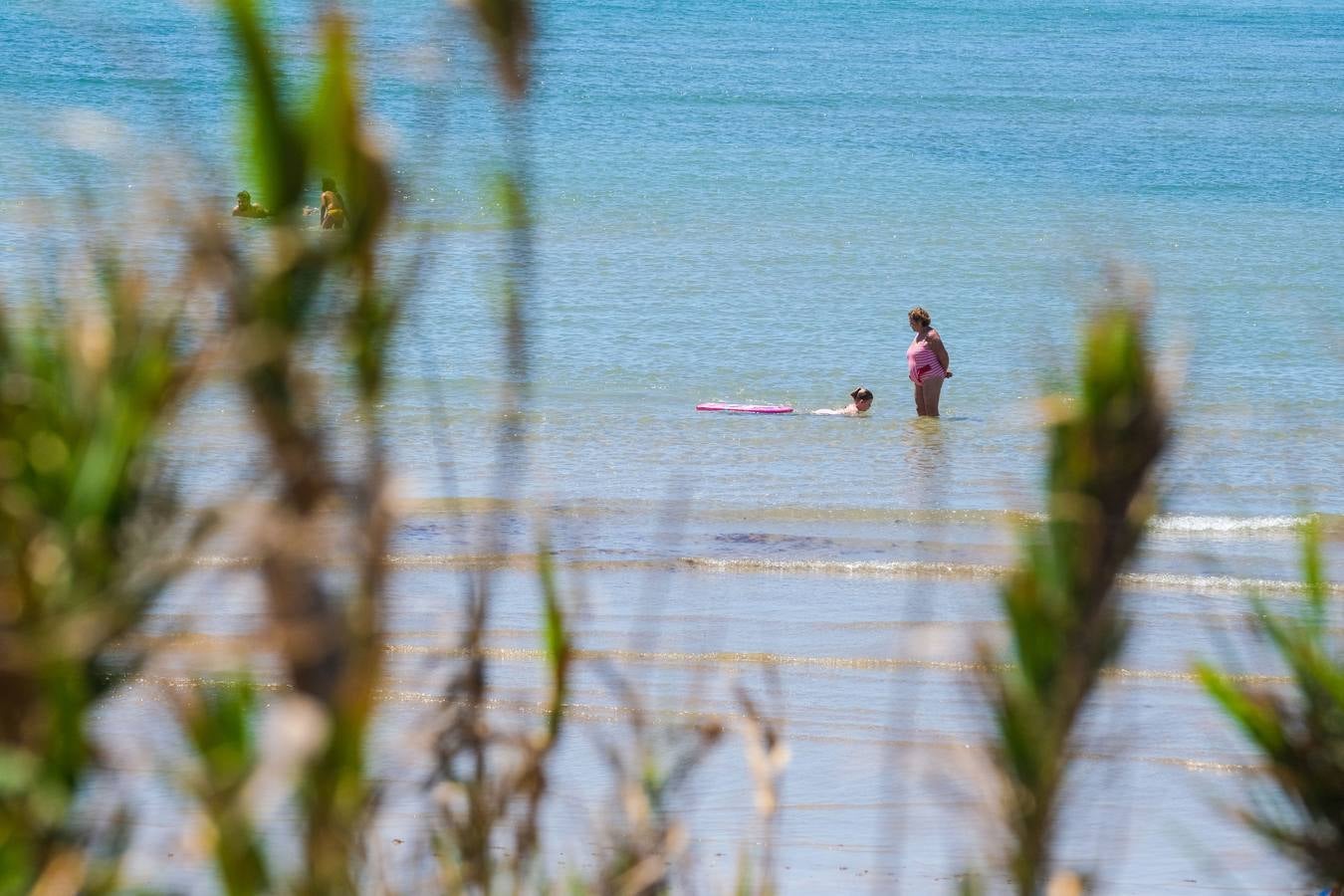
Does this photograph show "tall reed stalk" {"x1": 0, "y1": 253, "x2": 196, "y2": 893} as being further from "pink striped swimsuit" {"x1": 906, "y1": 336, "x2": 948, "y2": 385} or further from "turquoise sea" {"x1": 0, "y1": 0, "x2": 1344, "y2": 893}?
"pink striped swimsuit" {"x1": 906, "y1": 336, "x2": 948, "y2": 385}

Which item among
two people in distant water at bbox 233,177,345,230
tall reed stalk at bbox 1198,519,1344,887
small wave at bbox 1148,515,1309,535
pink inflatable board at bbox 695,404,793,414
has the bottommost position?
tall reed stalk at bbox 1198,519,1344,887

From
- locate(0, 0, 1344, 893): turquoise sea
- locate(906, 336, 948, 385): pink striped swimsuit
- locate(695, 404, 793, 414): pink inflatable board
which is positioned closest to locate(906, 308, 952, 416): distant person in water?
locate(906, 336, 948, 385): pink striped swimsuit

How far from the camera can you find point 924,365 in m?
17.4

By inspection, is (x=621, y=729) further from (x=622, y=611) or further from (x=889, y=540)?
(x=889, y=540)

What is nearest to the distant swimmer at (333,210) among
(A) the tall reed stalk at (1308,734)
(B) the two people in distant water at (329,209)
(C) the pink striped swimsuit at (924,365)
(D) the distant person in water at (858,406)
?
(B) the two people in distant water at (329,209)

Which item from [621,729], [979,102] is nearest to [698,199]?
[979,102]

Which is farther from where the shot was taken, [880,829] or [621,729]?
[621,729]

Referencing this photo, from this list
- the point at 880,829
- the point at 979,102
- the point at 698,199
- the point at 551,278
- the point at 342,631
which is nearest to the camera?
the point at 342,631

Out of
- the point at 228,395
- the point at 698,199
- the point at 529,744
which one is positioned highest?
the point at 698,199

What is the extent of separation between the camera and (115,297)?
1.27m

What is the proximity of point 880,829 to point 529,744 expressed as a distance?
4282 millimetres

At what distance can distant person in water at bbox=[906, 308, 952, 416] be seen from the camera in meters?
17.5

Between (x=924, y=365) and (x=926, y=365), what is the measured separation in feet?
0.06

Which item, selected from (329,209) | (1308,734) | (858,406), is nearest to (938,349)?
(858,406)
